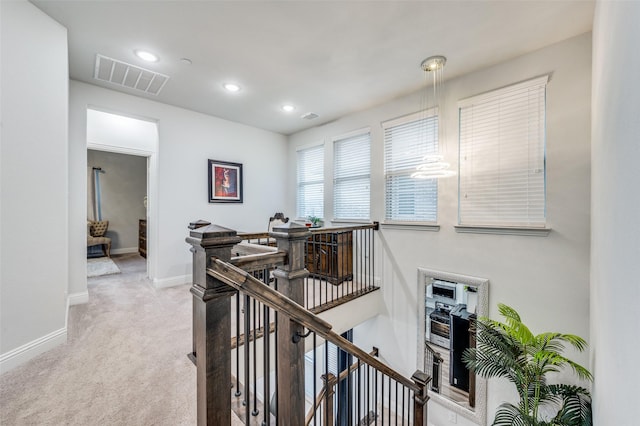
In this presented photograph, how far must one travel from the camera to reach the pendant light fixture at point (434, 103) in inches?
107

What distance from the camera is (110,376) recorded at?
1782 millimetres

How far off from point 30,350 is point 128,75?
113 inches

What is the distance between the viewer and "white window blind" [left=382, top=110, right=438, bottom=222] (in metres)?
3.41

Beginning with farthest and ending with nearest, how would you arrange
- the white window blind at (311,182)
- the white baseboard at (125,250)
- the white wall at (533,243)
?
the white baseboard at (125,250)
the white window blind at (311,182)
the white wall at (533,243)

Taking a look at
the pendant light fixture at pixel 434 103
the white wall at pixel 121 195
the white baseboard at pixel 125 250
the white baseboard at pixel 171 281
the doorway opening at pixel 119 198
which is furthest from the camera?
the white baseboard at pixel 125 250

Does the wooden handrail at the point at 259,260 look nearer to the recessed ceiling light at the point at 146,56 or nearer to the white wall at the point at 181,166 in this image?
the recessed ceiling light at the point at 146,56

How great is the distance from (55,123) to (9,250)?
105 centimetres

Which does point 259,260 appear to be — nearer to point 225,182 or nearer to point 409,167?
point 409,167

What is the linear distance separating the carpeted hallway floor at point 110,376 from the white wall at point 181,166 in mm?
1169

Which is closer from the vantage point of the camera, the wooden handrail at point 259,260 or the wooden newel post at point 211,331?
the wooden newel post at point 211,331

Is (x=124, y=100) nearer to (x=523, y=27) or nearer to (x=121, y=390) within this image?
(x=121, y=390)

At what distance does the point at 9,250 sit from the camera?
6.00ft

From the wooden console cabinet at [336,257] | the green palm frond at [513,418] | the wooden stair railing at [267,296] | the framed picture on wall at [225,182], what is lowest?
the green palm frond at [513,418]

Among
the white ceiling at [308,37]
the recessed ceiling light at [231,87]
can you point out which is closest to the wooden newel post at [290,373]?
the white ceiling at [308,37]
